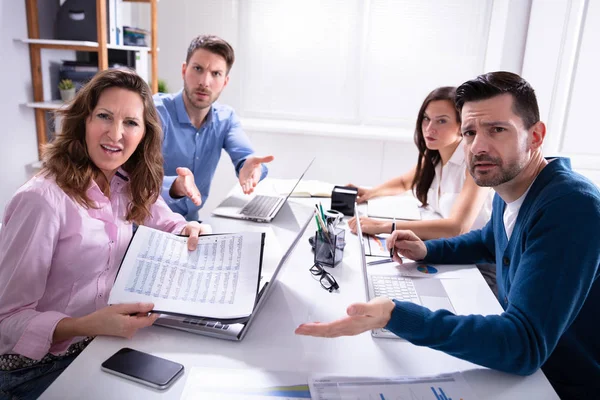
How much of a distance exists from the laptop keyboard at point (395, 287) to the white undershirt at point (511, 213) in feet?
0.96

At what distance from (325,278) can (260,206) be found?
734 mm

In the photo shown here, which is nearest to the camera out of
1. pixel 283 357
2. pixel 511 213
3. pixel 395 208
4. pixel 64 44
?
pixel 283 357

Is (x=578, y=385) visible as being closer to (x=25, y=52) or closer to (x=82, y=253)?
(x=82, y=253)

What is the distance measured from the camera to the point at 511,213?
127 cm

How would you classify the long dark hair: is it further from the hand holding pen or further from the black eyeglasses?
the black eyeglasses

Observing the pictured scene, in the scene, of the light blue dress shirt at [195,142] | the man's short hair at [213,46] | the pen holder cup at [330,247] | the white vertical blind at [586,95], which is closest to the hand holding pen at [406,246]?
the pen holder cup at [330,247]

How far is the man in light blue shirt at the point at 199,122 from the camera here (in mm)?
2371

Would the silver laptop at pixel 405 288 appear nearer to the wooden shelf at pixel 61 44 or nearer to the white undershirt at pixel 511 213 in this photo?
the white undershirt at pixel 511 213

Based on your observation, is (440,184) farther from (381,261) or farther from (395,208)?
(381,261)

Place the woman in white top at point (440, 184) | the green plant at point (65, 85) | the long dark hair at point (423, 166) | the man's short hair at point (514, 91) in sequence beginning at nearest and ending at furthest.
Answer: the man's short hair at point (514, 91) → the woman in white top at point (440, 184) → the long dark hair at point (423, 166) → the green plant at point (65, 85)

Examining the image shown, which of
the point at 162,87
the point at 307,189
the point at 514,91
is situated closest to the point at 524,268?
the point at 514,91

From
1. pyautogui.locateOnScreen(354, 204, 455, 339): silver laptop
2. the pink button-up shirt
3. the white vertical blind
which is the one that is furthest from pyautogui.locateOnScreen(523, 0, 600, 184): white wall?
the pink button-up shirt

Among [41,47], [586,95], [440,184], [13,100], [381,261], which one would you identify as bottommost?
[381,261]

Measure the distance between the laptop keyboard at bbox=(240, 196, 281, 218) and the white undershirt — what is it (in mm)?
918
